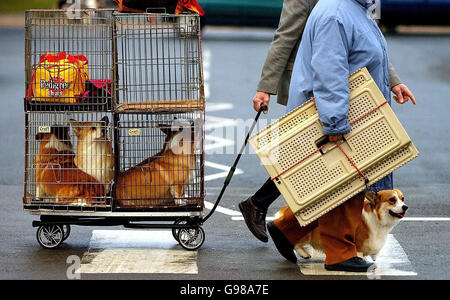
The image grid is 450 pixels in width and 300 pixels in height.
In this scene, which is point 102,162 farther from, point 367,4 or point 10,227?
point 367,4

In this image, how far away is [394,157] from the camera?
6465 millimetres

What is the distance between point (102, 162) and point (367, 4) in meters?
2.29

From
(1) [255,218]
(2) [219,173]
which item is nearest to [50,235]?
(1) [255,218]

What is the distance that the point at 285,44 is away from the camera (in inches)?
280

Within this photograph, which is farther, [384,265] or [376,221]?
[384,265]

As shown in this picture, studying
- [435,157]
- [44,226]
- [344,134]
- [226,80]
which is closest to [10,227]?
[44,226]

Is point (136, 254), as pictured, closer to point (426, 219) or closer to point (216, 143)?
point (426, 219)

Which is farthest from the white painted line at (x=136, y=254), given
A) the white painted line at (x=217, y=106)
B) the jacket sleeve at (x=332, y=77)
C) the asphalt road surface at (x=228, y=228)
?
the white painted line at (x=217, y=106)

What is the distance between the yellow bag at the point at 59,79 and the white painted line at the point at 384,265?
2115 mm

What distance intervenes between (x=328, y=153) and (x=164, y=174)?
1399mm

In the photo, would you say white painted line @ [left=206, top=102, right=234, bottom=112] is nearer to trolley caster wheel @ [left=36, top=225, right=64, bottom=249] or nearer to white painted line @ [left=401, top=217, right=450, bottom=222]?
white painted line @ [left=401, top=217, right=450, bottom=222]

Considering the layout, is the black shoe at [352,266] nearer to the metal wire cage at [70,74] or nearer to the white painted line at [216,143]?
the metal wire cage at [70,74]

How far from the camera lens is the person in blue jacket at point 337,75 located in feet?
20.7
